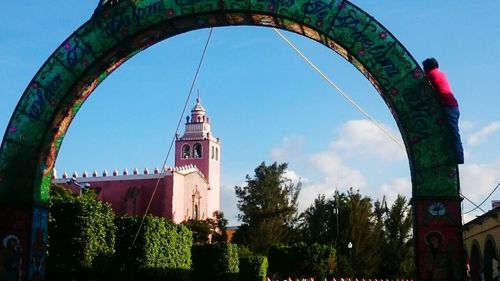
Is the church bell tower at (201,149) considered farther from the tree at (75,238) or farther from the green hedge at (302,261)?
the tree at (75,238)

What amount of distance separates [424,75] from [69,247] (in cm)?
1722

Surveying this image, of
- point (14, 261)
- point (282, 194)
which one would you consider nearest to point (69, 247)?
point (14, 261)

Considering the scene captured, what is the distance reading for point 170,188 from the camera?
5044cm

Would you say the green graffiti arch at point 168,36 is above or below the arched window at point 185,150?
below

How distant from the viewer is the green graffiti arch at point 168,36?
7812mm

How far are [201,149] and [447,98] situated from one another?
55.0 meters

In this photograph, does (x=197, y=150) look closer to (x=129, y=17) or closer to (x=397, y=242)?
(x=397, y=242)

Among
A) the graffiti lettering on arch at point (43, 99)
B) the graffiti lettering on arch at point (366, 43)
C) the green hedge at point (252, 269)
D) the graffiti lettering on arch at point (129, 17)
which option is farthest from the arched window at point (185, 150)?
the graffiti lettering on arch at point (366, 43)

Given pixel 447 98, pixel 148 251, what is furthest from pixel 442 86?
pixel 148 251

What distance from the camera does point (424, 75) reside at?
26.1 ft

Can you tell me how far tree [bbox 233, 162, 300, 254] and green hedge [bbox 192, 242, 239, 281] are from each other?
56.0 ft

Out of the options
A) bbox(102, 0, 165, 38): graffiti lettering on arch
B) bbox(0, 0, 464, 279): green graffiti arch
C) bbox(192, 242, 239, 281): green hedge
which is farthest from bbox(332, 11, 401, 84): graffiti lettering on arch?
bbox(192, 242, 239, 281): green hedge

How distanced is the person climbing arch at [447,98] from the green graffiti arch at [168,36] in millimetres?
108

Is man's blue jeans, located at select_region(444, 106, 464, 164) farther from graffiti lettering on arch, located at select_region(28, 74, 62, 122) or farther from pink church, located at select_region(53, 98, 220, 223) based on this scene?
pink church, located at select_region(53, 98, 220, 223)
